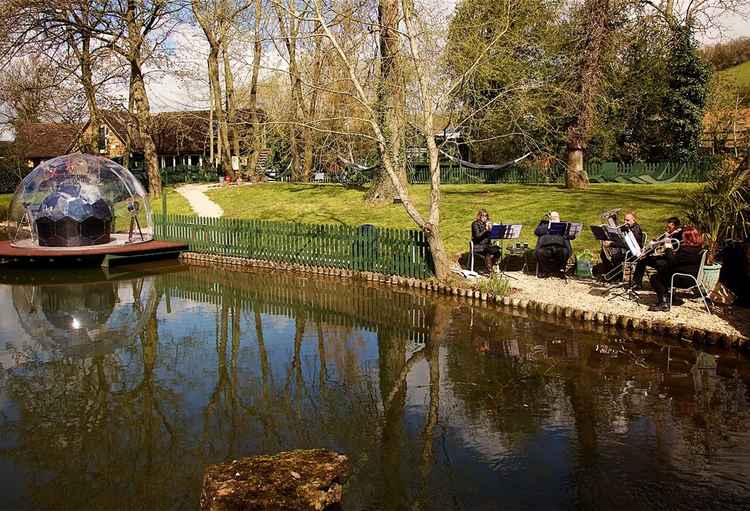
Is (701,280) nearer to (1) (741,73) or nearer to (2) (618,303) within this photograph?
(2) (618,303)

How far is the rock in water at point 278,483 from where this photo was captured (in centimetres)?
530

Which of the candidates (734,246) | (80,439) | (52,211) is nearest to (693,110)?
(734,246)

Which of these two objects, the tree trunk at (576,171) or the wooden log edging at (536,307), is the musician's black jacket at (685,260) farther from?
the tree trunk at (576,171)

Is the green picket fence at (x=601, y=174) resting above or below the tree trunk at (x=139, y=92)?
below

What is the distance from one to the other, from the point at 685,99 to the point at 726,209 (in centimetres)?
2715

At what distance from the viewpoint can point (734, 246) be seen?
12344 mm

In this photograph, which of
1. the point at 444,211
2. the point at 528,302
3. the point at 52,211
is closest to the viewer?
the point at 528,302

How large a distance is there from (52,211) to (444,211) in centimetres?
1228

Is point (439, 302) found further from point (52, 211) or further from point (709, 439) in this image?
point (52, 211)

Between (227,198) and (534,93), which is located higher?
(534,93)

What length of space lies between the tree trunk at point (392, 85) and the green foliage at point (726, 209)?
6649mm

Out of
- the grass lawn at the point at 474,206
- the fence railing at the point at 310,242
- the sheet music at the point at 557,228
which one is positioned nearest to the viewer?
the sheet music at the point at 557,228

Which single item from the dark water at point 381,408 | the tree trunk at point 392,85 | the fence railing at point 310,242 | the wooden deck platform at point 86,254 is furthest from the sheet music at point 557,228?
the wooden deck platform at point 86,254

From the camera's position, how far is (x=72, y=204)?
20469 millimetres
